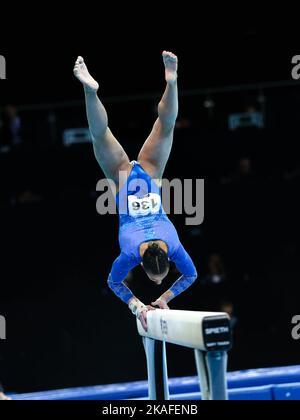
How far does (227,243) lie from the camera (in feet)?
31.4

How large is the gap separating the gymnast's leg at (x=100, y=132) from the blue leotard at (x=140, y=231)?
179 mm

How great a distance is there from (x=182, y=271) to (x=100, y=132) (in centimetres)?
133

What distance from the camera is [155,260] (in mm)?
4688

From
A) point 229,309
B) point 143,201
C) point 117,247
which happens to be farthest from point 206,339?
point 117,247

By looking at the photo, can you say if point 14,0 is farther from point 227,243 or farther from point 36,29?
point 227,243

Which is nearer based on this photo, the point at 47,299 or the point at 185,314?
the point at 185,314

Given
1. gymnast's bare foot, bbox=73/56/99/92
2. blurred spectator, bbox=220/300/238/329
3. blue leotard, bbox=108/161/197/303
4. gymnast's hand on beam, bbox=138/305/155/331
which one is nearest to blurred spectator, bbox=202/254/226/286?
blurred spectator, bbox=220/300/238/329

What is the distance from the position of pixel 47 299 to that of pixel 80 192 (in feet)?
5.22

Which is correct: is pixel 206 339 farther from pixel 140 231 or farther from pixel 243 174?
pixel 243 174

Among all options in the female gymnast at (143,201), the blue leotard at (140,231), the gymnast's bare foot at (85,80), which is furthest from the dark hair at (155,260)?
the gymnast's bare foot at (85,80)

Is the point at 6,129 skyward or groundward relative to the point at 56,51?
groundward

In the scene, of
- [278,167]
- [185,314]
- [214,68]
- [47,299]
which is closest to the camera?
[185,314]

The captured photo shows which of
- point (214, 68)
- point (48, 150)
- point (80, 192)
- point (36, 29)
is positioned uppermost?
point (36, 29)
